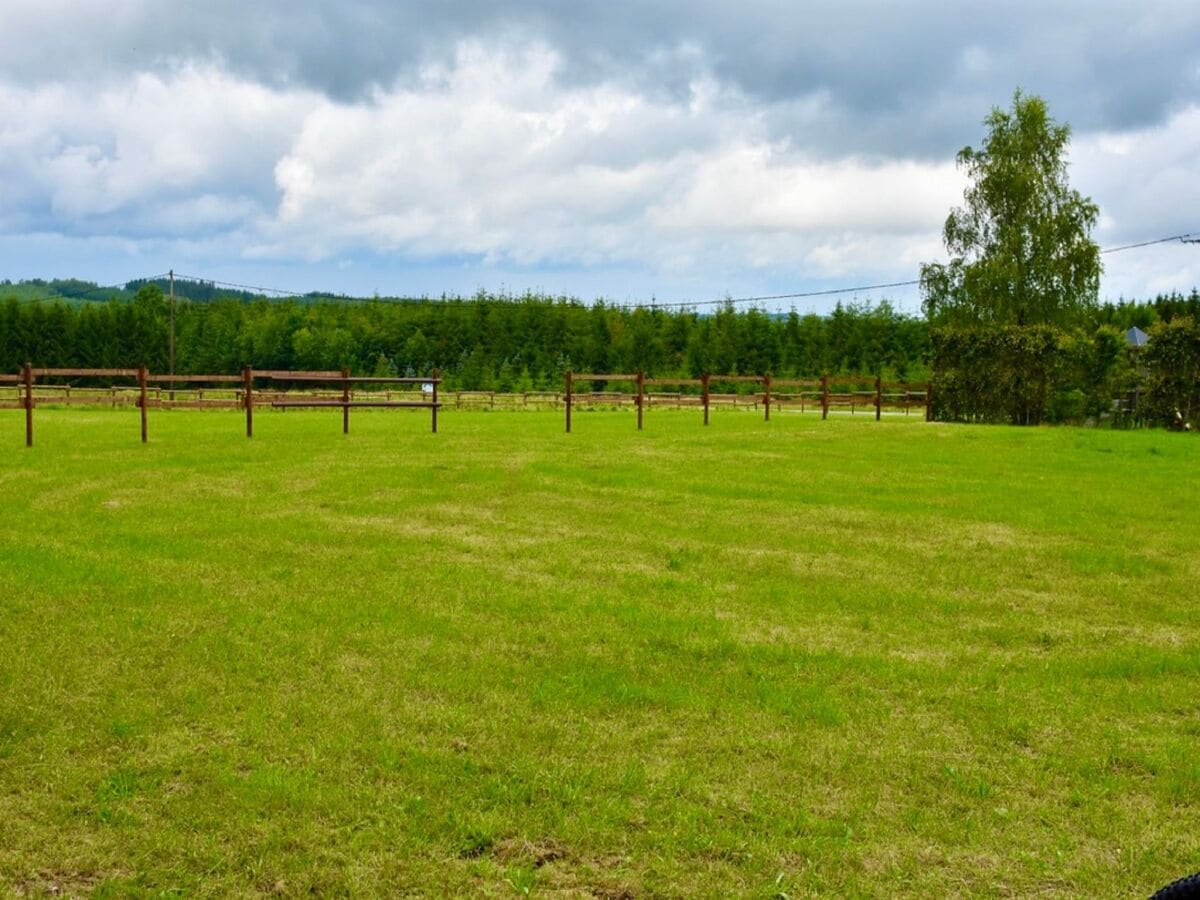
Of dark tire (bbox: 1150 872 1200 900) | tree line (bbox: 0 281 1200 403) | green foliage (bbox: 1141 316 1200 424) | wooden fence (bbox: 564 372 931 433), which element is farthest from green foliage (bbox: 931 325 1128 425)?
dark tire (bbox: 1150 872 1200 900)

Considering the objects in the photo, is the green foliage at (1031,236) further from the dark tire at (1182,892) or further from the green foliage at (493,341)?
the dark tire at (1182,892)

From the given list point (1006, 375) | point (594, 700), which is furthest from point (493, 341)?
point (594, 700)

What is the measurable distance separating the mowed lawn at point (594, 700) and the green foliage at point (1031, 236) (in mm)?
29206

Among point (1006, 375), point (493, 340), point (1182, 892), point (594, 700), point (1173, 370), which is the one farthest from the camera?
point (493, 340)

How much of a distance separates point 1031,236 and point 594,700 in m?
38.0

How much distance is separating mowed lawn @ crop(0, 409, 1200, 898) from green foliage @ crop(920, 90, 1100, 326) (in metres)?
29.2

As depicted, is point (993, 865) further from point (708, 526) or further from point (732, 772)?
point (708, 526)

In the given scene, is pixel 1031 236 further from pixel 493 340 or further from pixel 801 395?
pixel 493 340

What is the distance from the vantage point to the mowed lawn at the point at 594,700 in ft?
11.1

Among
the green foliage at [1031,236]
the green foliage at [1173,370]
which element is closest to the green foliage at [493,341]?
the green foliage at [1031,236]

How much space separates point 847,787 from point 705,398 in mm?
21874

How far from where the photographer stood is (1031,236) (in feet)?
122

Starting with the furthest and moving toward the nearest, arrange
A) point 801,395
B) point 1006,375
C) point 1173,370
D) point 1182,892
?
point 801,395 → point 1006,375 → point 1173,370 → point 1182,892

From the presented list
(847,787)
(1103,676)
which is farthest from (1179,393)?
(847,787)
